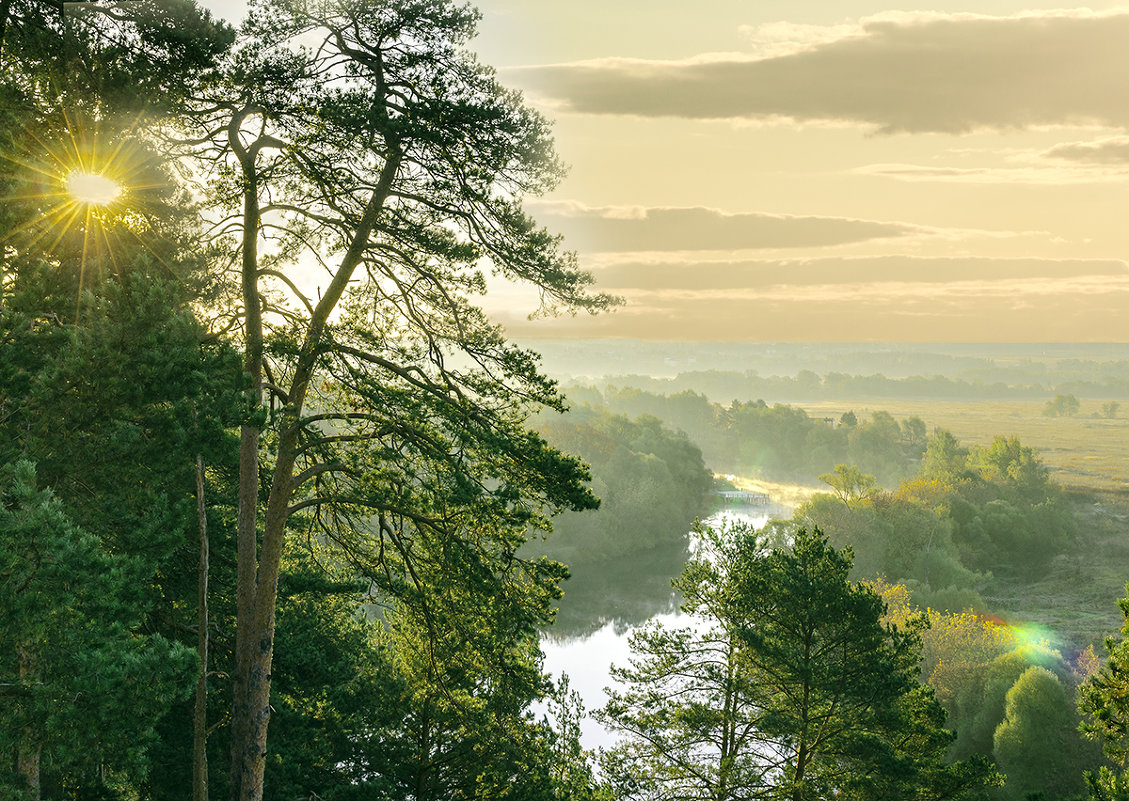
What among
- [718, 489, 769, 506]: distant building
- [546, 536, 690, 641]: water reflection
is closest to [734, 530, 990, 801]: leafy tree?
[546, 536, 690, 641]: water reflection

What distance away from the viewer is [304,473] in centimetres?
940

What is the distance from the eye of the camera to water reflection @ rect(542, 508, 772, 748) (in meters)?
34.0

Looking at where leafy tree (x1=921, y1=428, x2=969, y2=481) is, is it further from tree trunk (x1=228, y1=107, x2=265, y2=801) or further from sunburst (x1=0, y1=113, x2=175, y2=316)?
sunburst (x1=0, y1=113, x2=175, y2=316)

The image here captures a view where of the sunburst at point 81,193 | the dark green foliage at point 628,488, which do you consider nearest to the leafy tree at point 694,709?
the sunburst at point 81,193

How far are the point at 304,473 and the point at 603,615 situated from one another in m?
37.1

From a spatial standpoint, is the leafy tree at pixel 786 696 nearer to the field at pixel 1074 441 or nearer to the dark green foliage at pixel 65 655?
the dark green foliage at pixel 65 655

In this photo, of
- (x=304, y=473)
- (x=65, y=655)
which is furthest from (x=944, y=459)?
(x=65, y=655)

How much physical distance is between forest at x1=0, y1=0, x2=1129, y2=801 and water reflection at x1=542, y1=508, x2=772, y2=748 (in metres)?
15.9

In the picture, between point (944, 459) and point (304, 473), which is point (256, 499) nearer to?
point (304, 473)

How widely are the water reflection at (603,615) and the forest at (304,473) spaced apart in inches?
626

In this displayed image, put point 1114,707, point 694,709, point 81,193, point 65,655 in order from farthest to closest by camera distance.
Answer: point 694,709, point 1114,707, point 81,193, point 65,655

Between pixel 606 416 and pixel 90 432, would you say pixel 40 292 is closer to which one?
pixel 90 432

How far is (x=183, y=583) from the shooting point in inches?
440

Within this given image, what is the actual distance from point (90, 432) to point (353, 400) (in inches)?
106
